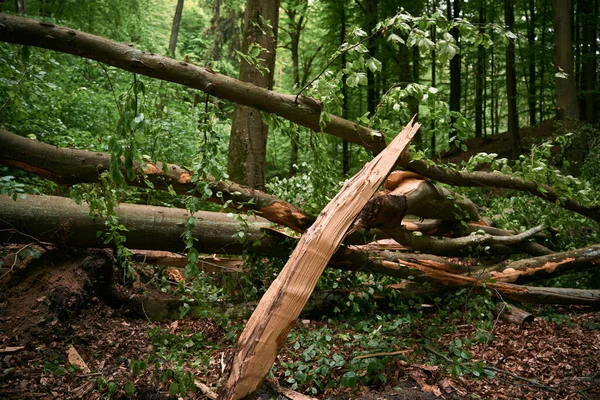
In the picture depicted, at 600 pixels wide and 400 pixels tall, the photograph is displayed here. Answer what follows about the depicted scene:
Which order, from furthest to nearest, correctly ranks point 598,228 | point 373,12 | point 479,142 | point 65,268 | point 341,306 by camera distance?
point 479,142
point 373,12
point 598,228
point 341,306
point 65,268

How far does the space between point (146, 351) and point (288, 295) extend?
2.11 metres

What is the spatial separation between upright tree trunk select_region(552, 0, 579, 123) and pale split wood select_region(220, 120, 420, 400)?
8402mm

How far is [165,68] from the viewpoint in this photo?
3.08m

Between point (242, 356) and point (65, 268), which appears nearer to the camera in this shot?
point (242, 356)

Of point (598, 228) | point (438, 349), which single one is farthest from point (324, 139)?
point (598, 228)

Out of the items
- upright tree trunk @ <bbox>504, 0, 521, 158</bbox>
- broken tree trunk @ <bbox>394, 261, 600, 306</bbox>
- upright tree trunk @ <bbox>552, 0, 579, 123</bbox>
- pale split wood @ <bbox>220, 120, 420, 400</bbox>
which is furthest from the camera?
upright tree trunk @ <bbox>504, 0, 521, 158</bbox>

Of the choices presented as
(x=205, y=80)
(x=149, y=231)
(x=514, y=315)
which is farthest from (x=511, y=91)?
(x=205, y=80)

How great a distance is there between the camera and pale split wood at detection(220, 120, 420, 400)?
227 centimetres

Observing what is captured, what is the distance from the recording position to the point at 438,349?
405cm

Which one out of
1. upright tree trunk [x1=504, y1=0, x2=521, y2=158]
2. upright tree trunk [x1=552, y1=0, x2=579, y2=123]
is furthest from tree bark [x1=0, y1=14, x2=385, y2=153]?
upright tree trunk [x1=504, y1=0, x2=521, y2=158]

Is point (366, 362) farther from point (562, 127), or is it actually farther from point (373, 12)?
point (373, 12)

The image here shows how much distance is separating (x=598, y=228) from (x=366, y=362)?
4903 millimetres

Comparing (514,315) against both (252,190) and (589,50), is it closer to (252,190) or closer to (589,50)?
(252,190)

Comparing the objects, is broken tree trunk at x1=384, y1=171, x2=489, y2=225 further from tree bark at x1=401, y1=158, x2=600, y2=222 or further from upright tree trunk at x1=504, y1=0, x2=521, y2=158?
upright tree trunk at x1=504, y1=0, x2=521, y2=158
